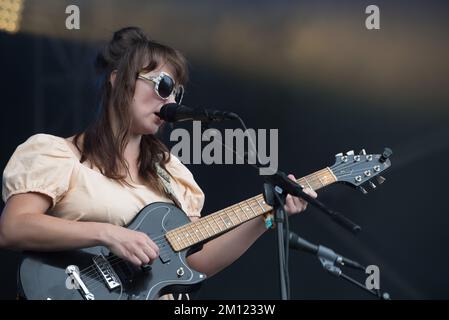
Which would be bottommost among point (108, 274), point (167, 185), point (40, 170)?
point (108, 274)

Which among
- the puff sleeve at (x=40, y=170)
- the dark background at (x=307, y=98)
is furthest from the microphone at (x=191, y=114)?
the dark background at (x=307, y=98)

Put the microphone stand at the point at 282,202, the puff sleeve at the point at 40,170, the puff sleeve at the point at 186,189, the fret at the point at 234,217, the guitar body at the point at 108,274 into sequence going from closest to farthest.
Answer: the microphone stand at the point at 282,202, the guitar body at the point at 108,274, the puff sleeve at the point at 40,170, the fret at the point at 234,217, the puff sleeve at the point at 186,189

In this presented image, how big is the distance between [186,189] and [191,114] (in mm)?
861

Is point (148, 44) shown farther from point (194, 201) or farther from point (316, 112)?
point (316, 112)

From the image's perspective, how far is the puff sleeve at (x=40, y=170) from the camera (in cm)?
272

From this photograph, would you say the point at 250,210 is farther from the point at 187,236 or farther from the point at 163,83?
the point at 163,83

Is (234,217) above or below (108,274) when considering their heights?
above

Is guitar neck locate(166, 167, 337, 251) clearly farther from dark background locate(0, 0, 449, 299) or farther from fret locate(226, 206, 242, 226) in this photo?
dark background locate(0, 0, 449, 299)

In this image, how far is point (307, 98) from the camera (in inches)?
178

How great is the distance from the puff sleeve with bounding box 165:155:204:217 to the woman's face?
0.33m

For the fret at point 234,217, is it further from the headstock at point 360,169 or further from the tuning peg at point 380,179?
the tuning peg at point 380,179

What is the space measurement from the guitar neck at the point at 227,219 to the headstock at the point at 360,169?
5 cm

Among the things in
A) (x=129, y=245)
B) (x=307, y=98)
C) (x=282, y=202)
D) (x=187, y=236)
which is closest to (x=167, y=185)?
(x=187, y=236)
